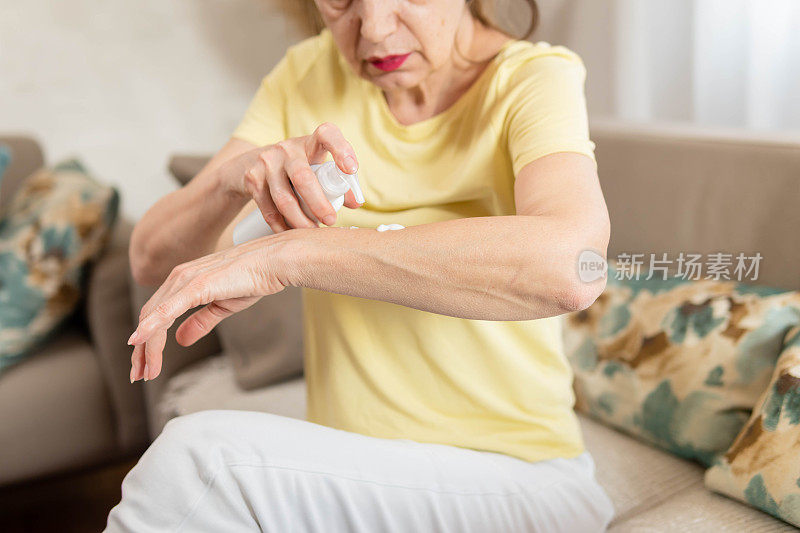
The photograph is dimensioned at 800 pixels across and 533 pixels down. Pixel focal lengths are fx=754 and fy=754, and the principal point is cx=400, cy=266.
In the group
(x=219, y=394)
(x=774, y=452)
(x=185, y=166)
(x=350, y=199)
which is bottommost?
Result: (x=219, y=394)

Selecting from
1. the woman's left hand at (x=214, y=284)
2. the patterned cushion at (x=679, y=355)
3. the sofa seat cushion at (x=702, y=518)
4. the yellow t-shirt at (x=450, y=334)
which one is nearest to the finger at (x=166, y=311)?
the woman's left hand at (x=214, y=284)

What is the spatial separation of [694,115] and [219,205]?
122cm

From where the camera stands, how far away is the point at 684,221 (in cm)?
122

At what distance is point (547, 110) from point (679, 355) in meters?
0.54

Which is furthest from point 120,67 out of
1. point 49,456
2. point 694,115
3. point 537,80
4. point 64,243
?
point 537,80

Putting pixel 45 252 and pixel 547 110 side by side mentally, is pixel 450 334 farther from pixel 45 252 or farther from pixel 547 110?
pixel 45 252

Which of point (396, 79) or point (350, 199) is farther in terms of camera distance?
point (396, 79)

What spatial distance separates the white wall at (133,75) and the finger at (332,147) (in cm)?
171

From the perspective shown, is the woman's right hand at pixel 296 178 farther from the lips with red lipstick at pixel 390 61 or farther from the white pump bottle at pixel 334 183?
the lips with red lipstick at pixel 390 61

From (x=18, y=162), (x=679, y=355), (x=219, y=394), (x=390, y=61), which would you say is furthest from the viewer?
(x=18, y=162)

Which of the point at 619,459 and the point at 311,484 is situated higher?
the point at 311,484

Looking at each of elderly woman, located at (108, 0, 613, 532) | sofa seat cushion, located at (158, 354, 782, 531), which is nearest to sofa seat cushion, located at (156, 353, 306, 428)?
sofa seat cushion, located at (158, 354, 782, 531)

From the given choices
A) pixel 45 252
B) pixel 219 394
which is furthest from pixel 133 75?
pixel 219 394

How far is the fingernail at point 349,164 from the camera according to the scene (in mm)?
687
